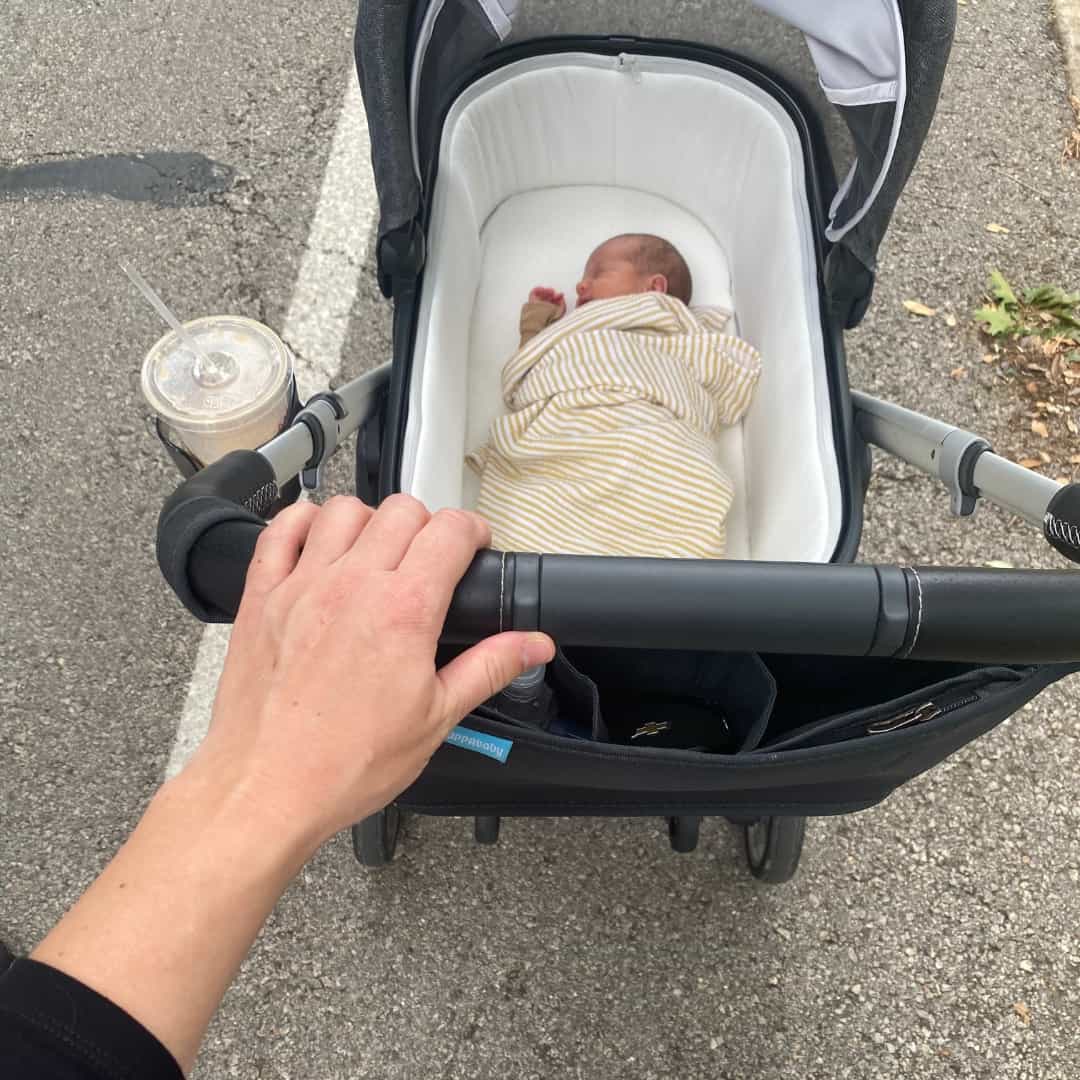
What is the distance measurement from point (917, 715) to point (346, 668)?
0.53 m

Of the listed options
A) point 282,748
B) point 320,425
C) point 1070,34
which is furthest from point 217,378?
point 1070,34

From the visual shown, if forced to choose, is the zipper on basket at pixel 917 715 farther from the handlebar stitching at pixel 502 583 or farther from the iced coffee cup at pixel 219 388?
the iced coffee cup at pixel 219 388

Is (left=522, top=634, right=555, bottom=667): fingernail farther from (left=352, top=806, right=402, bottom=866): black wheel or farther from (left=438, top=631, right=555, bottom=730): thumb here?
(left=352, top=806, right=402, bottom=866): black wheel

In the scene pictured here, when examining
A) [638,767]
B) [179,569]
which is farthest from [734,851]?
[179,569]

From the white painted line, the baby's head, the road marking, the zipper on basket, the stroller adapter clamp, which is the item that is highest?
the white painted line

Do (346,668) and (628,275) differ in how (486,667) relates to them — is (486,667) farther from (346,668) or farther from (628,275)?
(628,275)

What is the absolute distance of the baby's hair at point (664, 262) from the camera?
1837 millimetres

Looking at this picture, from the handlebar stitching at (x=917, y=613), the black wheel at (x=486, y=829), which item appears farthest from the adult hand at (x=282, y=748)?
the black wheel at (x=486, y=829)

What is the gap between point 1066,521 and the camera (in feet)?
3.12

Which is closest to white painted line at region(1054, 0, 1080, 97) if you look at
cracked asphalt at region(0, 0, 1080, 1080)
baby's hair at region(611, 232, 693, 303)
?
cracked asphalt at region(0, 0, 1080, 1080)

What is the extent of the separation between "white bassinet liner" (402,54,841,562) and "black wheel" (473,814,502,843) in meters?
0.52

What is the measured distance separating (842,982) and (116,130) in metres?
2.38

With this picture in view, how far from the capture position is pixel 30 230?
211 centimetres

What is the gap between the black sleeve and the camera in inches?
21.3
